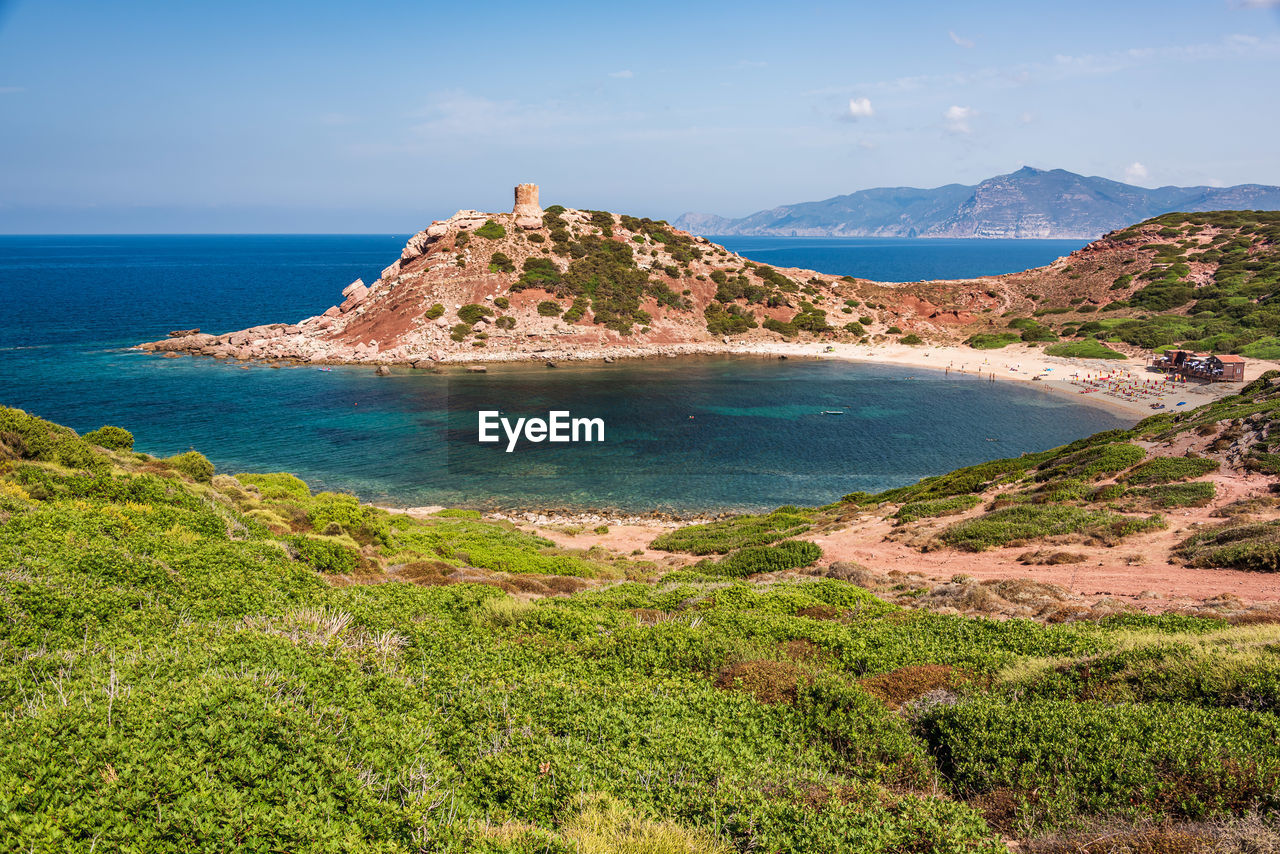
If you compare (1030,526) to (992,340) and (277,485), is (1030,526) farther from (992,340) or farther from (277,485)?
(992,340)

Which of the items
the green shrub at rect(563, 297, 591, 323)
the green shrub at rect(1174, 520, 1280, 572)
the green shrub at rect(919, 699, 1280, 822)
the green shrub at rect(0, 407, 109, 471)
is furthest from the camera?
the green shrub at rect(563, 297, 591, 323)

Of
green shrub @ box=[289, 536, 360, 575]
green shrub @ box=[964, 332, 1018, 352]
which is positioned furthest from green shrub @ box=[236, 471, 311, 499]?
green shrub @ box=[964, 332, 1018, 352]

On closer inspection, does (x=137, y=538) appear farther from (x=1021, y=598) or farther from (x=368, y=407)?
(x=368, y=407)

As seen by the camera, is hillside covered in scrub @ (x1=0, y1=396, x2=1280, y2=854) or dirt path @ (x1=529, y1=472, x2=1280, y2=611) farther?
dirt path @ (x1=529, y1=472, x2=1280, y2=611)

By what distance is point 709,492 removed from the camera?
40219 mm

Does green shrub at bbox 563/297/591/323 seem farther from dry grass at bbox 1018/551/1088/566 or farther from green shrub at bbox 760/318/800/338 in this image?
dry grass at bbox 1018/551/1088/566

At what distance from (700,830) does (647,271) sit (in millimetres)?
97077

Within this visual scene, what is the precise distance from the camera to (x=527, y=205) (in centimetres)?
10362

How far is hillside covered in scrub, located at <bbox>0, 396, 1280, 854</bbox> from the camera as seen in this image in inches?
220

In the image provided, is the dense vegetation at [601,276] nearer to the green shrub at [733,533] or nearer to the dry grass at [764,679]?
the green shrub at [733,533]

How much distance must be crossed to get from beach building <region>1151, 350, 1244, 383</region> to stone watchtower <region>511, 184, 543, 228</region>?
82.3 meters

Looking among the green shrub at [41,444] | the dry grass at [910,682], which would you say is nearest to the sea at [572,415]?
the green shrub at [41,444]

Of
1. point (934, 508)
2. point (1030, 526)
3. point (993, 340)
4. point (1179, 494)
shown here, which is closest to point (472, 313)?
point (934, 508)

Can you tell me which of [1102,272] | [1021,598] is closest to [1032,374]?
[1102,272]
